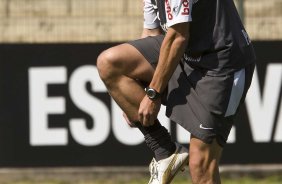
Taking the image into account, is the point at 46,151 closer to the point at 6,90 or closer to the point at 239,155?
the point at 6,90

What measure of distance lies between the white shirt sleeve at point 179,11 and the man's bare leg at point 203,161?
70 centimetres

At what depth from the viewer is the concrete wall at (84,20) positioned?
10305 millimetres

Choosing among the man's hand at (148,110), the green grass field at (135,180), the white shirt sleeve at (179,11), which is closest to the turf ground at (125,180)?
the green grass field at (135,180)

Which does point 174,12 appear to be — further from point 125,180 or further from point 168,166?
point 125,180

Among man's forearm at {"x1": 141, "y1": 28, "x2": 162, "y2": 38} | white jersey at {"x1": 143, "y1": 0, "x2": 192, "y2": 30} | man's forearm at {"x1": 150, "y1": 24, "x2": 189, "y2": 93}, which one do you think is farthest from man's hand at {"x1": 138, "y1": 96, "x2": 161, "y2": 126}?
man's forearm at {"x1": 141, "y1": 28, "x2": 162, "y2": 38}

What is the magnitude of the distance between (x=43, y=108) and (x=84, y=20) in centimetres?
257

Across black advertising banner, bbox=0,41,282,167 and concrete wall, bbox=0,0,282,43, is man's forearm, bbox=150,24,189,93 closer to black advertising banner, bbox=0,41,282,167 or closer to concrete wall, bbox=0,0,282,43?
black advertising banner, bbox=0,41,282,167

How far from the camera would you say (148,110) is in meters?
5.44

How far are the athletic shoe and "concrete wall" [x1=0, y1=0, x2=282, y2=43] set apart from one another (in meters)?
4.42

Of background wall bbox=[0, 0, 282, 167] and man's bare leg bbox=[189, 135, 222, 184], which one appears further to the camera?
background wall bbox=[0, 0, 282, 167]

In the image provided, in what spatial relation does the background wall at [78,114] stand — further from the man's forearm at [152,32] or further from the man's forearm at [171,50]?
the man's forearm at [171,50]

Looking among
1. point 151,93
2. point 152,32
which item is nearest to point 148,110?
point 151,93

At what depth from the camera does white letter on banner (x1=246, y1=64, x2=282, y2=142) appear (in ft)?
29.3

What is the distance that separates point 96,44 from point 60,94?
562mm
